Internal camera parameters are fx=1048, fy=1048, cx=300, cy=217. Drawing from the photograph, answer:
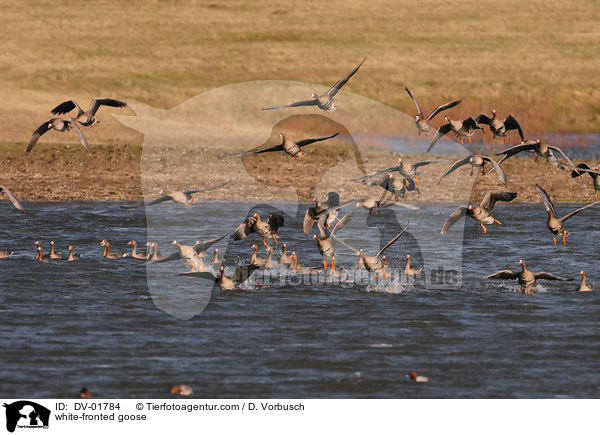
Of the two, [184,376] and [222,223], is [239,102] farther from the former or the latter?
[184,376]

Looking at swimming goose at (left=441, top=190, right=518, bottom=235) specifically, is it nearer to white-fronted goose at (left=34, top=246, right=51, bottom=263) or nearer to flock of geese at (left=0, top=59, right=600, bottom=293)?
flock of geese at (left=0, top=59, right=600, bottom=293)

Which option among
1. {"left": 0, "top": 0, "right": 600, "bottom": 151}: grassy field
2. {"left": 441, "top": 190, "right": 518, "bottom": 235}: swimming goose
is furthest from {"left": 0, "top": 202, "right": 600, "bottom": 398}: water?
{"left": 0, "top": 0, "right": 600, "bottom": 151}: grassy field

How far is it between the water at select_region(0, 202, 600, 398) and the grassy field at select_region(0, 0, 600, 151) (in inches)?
770

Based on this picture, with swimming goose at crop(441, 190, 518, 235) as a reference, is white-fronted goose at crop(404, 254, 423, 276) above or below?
below

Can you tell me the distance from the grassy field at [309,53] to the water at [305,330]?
19.5 metres

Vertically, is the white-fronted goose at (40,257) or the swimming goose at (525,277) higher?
the white-fronted goose at (40,257)

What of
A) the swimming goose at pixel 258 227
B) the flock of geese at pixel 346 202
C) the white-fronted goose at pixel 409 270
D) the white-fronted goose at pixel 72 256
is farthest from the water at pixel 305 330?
the swimming goose at pixel 258 227

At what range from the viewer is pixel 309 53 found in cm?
7119

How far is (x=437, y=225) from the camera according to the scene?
29625 millimetres

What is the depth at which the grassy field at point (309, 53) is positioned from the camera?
57.5 m

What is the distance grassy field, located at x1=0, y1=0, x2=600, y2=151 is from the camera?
5753 centimetres

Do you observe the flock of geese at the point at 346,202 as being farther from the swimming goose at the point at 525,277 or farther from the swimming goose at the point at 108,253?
the swimming goose at the point at 108,253

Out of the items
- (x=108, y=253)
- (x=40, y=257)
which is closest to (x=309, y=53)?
(x=108, y=253)

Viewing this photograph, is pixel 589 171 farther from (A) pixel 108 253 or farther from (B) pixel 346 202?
(A) pixel 108 253
